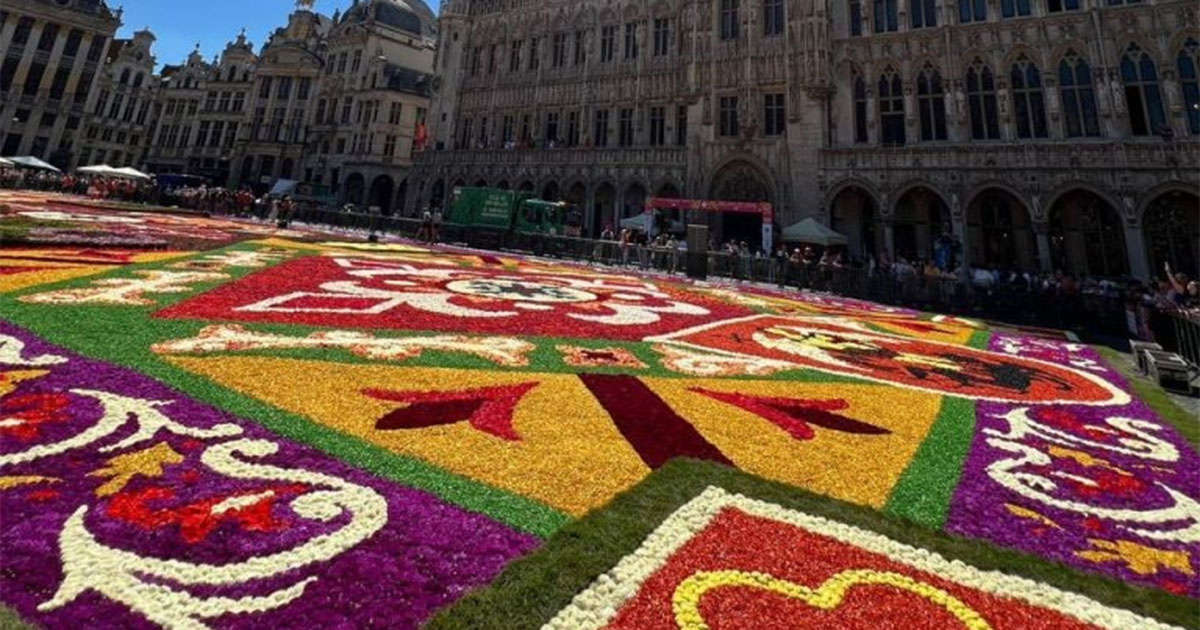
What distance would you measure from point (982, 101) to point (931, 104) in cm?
209

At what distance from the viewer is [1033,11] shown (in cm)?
2434

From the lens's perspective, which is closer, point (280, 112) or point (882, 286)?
point (882, 286)

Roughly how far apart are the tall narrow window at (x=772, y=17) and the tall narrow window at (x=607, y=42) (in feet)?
34.1

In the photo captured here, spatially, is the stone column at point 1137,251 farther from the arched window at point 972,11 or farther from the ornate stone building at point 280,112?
the ornate stone building at point 280,112

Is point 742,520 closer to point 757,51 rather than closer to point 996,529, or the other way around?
point 996,529

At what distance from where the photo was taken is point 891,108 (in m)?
27.1

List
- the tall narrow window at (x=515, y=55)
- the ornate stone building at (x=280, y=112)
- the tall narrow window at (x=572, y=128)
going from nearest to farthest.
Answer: the tall narrow window at (x=572, y=128) → the tall narrow window at (x=515, y=55) → the ornate stone building at (x=280, y=112)

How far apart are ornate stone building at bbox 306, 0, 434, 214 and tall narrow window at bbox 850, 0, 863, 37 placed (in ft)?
122

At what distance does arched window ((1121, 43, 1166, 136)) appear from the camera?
22.2 meters

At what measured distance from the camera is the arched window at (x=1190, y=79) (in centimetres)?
2147

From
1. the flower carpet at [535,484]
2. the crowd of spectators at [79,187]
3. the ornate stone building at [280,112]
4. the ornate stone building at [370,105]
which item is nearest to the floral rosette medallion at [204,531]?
the flower carpet at [535,484]

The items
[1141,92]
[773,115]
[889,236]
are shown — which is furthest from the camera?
[773,115]

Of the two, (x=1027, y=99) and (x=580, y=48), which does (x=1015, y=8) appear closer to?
(x=1027, y=99)

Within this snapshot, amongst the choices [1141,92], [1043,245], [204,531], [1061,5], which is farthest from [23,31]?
[1141,92]
